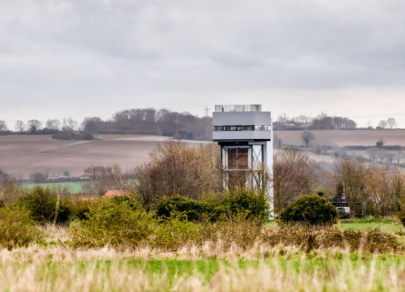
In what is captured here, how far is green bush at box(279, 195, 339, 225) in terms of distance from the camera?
1293 inches

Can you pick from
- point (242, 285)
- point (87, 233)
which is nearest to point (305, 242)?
point (87, 233)

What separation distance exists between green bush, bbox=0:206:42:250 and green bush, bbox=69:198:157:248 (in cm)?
201

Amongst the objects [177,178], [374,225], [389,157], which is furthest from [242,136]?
[389,157]

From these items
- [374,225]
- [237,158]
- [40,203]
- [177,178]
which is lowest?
[374,225]

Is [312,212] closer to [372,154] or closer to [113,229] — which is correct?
[113,229]

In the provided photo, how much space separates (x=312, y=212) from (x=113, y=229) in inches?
628

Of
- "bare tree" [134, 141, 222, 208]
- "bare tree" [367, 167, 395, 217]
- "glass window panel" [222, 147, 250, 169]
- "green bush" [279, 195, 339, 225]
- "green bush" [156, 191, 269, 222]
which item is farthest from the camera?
"glass window panel" [222, 147, 250, 169]

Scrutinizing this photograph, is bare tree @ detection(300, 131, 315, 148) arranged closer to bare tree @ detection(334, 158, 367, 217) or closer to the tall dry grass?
bare tree @ detection(334, 158, 367, 217)

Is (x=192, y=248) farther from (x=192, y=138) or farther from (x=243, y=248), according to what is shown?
(x=192, y=138)

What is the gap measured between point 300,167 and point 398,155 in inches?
1284

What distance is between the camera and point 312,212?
108 ft

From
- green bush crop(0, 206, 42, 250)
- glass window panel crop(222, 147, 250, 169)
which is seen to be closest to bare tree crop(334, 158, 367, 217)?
glass window panel crop(222, 147, 250, 169)

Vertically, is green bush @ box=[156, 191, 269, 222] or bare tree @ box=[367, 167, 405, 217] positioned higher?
green bush @ box=[156, 191, 269, 222]

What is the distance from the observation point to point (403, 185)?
5925 cm
